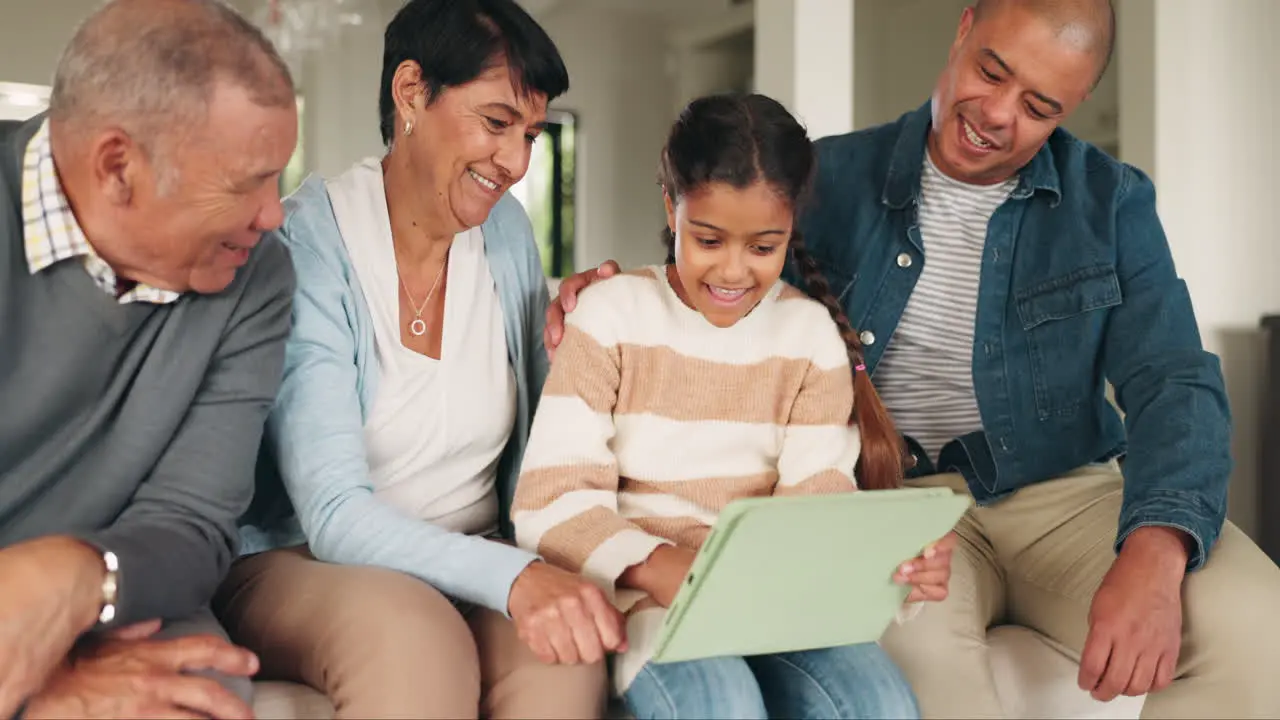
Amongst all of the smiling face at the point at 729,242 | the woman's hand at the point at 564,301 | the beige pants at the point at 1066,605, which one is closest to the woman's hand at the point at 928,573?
the beige pants at the point at 1066,605

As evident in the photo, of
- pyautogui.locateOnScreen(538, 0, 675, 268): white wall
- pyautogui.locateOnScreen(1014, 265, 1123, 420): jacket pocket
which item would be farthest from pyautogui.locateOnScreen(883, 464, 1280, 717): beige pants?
pyautogui.locateOnScreen(538, 0, 675, 268): white wall

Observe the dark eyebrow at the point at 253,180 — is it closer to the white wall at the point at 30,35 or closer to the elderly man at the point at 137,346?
the elderly man at the point at 137,346

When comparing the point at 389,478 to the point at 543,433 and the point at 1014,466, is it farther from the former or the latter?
the point at 1014,466

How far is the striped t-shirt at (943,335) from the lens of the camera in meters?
1.79

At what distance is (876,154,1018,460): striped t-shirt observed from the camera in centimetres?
179

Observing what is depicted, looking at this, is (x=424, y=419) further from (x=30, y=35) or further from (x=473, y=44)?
(x=30, y=35)

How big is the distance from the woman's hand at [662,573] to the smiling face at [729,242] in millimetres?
332

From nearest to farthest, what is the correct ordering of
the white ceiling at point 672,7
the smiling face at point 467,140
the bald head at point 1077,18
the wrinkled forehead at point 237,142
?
1. the wrinkled forehead at point 237,142
2. the smiling face at point 467,140
3. the bald head at point 1077,18
4. the white ceiling at point 672,7

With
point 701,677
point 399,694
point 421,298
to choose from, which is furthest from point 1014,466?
point 399,694

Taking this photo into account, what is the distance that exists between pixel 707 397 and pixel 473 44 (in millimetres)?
539

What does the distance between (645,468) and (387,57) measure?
2.16ft

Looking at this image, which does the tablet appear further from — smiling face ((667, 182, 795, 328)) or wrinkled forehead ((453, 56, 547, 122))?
wrinkled forehead ((453, 56, 547, 122))

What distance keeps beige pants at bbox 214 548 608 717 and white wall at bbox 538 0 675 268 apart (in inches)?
222

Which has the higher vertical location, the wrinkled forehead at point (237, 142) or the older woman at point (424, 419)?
the wrinkled forehead at point (237, 142)
